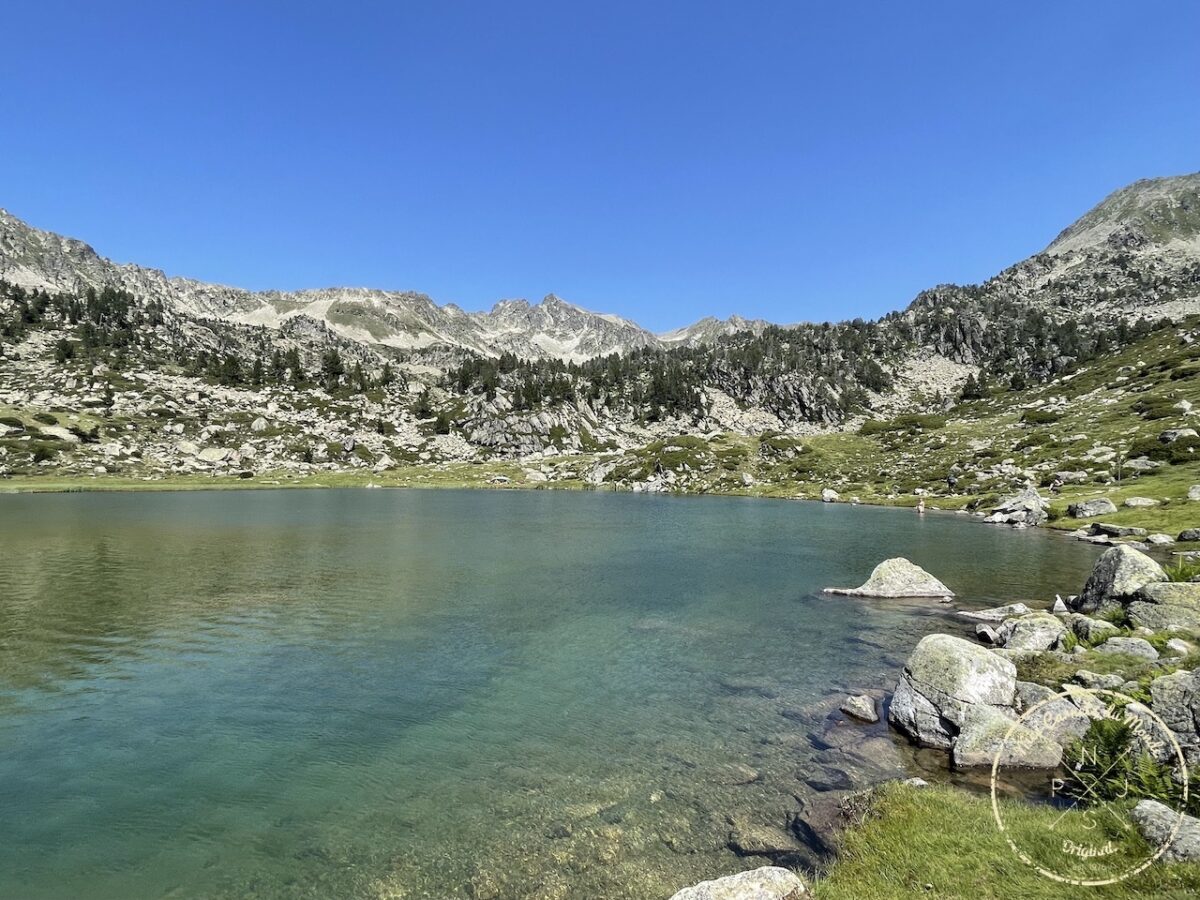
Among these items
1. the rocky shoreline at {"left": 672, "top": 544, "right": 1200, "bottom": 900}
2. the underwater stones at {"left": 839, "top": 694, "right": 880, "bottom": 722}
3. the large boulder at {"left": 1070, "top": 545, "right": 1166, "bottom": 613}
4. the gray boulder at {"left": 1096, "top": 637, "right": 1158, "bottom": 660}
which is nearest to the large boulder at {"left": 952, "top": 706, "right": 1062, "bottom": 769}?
the rocky shoreline at {"left": 672, "top": 544, "right": 1200, "bottom": 900}

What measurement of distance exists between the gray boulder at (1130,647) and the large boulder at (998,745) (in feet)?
23.5

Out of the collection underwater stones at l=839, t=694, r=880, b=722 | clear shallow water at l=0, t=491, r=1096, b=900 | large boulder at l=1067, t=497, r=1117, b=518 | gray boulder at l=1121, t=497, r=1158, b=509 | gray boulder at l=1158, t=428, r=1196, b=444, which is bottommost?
clear shallow water at l=0, t=491, r=1096, b=900

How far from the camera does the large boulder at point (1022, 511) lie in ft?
258

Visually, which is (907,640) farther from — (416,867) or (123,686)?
(123,686)

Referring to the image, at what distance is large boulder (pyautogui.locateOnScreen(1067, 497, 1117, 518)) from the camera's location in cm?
7106

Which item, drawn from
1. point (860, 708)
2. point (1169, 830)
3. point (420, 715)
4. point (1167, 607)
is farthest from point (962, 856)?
point (1167, 607)

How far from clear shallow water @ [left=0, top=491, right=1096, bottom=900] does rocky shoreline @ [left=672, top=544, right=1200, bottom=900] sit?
1740 millimetres

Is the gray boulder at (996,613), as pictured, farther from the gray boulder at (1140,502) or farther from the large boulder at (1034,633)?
the gray boulder at (1140,502)

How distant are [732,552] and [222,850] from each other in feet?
175

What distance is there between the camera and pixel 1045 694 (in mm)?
19688

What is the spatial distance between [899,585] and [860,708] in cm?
2412

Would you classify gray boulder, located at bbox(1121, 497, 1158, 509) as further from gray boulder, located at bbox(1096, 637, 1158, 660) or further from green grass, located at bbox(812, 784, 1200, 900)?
green grass, located at bbox(812, 784, 1200, 900)

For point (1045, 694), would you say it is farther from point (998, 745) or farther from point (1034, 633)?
point (1034, 633)

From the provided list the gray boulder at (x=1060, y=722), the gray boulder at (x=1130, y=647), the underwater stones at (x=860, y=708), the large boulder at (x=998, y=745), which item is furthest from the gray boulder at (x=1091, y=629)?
the underwater stones at (x=860, y=708)
